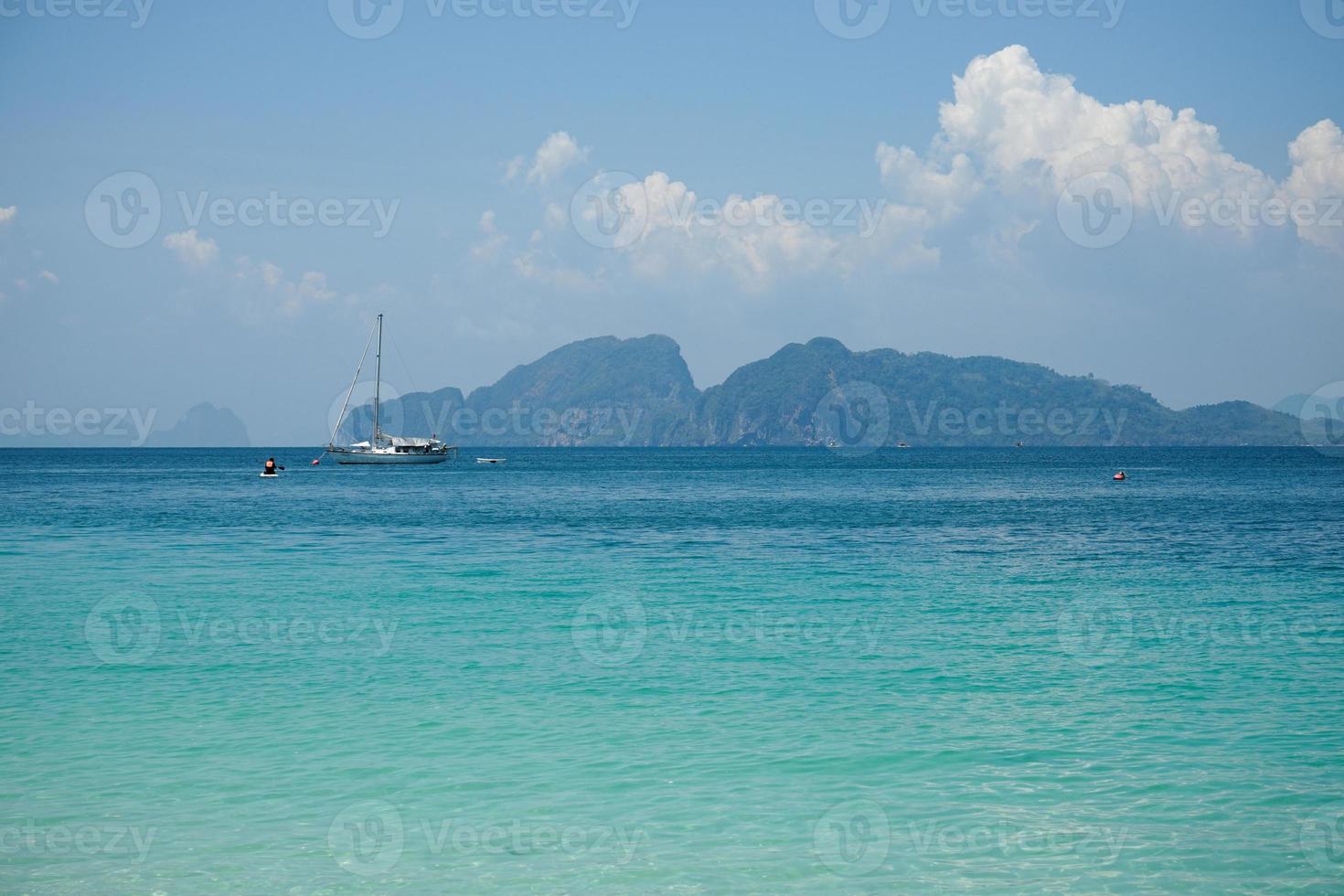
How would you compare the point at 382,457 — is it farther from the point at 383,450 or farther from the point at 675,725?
the point at 675,725

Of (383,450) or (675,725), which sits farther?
(383,450)

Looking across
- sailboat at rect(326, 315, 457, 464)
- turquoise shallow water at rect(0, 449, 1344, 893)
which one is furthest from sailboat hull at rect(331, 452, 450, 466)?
turquoise shallow water at rect(0, 449, 1344, 893)

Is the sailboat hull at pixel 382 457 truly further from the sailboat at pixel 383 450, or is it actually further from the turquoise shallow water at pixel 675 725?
the turquoise shallow water at pixel 675 725

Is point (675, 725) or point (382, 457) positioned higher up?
point (382, 457)

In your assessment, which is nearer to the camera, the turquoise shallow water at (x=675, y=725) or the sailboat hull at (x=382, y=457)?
the turquoise shallow water at (x=675, y=725)

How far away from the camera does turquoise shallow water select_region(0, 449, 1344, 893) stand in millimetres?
11695

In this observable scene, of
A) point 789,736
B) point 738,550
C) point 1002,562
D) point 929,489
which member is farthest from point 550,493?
point 789,736

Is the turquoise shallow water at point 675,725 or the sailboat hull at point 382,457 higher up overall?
the sailboat hull at point 382,457

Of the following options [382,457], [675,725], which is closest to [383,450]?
[382,457]

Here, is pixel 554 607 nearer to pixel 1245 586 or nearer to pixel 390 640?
pixel 390 640

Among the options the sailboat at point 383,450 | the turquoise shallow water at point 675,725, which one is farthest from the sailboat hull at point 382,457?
the turquoise shallow water at point 675,725

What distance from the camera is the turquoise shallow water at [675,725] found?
38.4 ft

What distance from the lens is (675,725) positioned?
17344mm

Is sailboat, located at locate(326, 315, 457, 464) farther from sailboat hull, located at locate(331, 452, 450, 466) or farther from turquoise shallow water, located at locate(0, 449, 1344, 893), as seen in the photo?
turquoise shallow water, located at locate(0, 449, 1344, 893)
